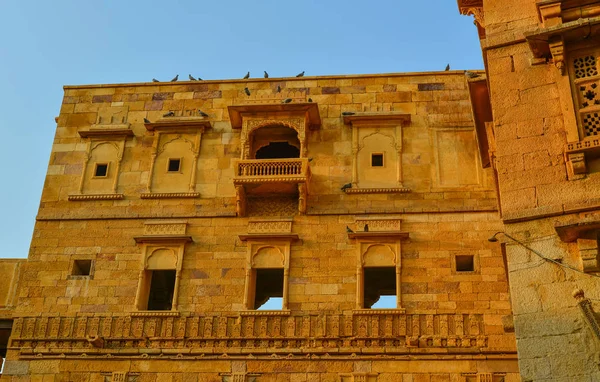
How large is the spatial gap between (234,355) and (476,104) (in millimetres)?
6540

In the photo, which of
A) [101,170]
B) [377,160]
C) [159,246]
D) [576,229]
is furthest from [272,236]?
[576,229]

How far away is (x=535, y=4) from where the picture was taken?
32.0 ft

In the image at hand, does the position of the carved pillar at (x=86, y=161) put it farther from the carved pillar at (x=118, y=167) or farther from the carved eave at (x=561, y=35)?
the carved eave at (x=561, y=35)

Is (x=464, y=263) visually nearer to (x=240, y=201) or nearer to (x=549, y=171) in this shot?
Result: (x=240, y=201)

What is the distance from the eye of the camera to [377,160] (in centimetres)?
1702

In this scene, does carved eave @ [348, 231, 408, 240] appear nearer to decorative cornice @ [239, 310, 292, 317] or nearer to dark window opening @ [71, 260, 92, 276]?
decorative cornice @ [239, 310, 292, 317]

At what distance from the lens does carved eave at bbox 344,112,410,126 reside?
17203mm

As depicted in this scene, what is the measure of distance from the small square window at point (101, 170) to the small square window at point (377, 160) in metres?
5.69

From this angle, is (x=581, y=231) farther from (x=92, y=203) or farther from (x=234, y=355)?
(x=92, y=203)

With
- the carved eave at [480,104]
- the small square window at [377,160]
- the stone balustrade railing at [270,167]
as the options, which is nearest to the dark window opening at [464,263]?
the small square window at [377,160]

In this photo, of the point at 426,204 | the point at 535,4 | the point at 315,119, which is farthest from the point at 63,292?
the point at 535,4

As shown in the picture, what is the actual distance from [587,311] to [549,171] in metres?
1.66

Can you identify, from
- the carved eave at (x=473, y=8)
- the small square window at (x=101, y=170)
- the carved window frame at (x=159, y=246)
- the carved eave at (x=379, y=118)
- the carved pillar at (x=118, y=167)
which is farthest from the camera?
the small square window at (x=101, y=170)

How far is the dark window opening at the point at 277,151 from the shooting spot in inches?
718
